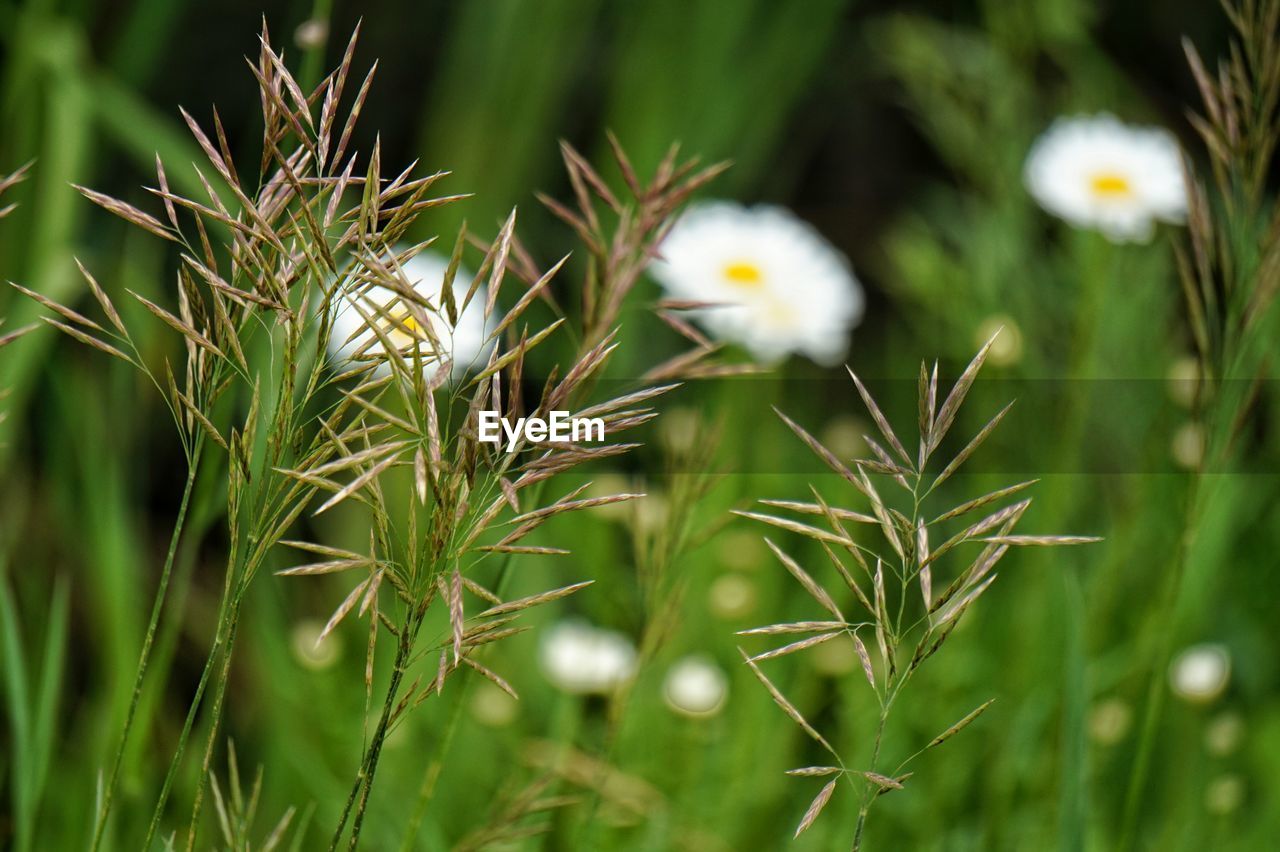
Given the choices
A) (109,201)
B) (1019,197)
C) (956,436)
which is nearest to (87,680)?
(956,436)

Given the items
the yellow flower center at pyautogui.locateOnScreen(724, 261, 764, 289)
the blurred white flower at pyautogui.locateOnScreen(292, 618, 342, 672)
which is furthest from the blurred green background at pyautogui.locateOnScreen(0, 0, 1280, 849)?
the yellow flower center at pyautogui.locateOnScreen(724, 261, 764, 289)

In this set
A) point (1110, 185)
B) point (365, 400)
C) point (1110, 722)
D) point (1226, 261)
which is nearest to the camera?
point (365, 400)

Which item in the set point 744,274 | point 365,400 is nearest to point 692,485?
point 365,400

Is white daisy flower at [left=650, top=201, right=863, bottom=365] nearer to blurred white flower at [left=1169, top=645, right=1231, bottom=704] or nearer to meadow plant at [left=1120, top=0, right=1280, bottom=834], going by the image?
blurred white flower at [left=1169, top=645, right=1231, bottom=704]

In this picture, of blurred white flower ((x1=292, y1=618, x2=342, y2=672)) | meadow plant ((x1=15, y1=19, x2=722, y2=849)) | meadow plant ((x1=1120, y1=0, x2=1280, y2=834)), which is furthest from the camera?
blurred white flower ((x1=292, y1=618, x2=342, y2=672))

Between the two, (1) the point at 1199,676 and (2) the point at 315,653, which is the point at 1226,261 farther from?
(2) the point at 315,653

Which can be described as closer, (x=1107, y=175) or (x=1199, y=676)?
(x=1199, y=676)
